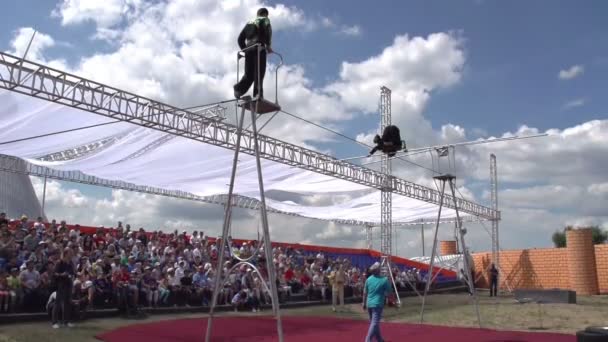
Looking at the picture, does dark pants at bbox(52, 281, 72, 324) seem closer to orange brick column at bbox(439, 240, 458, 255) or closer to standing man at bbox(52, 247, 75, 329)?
standing man at bbox(52, 247, 75, 329)

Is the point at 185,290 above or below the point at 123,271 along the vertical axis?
below

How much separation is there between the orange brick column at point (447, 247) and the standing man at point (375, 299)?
80.1 feet

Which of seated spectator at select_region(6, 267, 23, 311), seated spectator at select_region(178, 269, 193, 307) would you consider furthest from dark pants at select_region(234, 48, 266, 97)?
seated spectator at select_region(178, 269, 193, 307)

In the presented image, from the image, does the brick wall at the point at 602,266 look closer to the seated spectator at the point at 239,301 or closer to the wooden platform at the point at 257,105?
the seated spectator at the point at 239,301

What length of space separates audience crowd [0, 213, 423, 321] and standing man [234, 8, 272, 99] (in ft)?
9.67

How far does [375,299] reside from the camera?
25.1 feet

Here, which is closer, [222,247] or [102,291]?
[222,247]

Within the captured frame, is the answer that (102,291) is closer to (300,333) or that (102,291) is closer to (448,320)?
(300,333)

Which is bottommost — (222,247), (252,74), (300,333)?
(300,333)

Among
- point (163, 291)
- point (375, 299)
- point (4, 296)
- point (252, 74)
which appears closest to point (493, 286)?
point (163, 291)

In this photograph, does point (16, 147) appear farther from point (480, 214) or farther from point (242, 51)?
point (480, 214)

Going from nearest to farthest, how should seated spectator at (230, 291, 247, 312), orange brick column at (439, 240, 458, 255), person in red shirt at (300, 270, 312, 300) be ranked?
seated spectator at (230, 291, 247, 312), person in red shirt at (300, 270, 312, 300), orange brick column at (439, 240, 458, 255)

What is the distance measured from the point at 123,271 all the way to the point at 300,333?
4.59m

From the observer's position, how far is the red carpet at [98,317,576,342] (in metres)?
8.34
